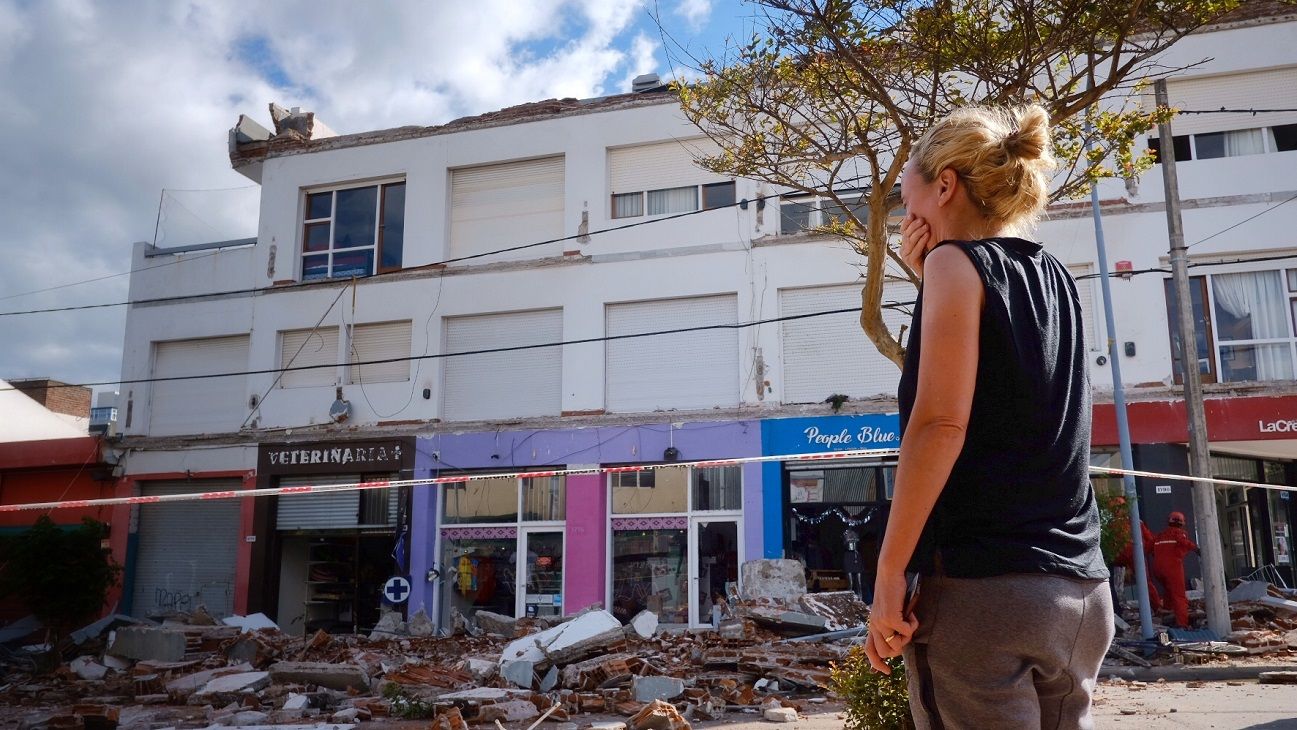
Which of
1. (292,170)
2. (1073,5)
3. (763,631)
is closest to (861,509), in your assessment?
(763,631)

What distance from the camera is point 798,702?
344 inches

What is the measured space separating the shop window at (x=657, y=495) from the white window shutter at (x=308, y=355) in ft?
22.7

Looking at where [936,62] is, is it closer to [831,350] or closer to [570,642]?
[570,642]

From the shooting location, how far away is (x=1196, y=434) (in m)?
12.3

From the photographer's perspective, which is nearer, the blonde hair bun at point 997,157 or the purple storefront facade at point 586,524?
the blonde hair bun at point 997,157

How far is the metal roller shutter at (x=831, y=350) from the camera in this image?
17.0 metres

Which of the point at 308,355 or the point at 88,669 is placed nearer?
the point at 88,669

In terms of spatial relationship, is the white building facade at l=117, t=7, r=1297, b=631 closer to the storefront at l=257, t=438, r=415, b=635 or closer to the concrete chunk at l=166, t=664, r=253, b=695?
the storefront at l=257, t=438, r=415, b=635

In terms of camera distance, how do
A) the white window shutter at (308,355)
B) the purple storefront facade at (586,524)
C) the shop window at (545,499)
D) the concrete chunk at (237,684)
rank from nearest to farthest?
the concrete chunk at (237,684) → the purple storefront facade at (586,524) → the shop window at (545,499) → the white window shutter at (308,355)

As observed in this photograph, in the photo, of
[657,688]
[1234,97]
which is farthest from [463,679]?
[1234,97]

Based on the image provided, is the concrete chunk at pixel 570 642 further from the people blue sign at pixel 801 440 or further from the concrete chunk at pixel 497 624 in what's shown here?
the people blue sign at pixel 801 440

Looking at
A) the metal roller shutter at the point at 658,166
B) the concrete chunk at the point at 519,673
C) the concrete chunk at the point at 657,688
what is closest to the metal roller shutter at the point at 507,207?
the metal roller shutter at the point at 658,166

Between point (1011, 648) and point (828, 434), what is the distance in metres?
15.6

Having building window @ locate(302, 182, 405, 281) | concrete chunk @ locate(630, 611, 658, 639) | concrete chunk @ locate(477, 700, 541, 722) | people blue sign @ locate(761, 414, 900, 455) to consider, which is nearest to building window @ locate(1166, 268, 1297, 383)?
people blue sign @ locate(761, 414, 900, 455)
